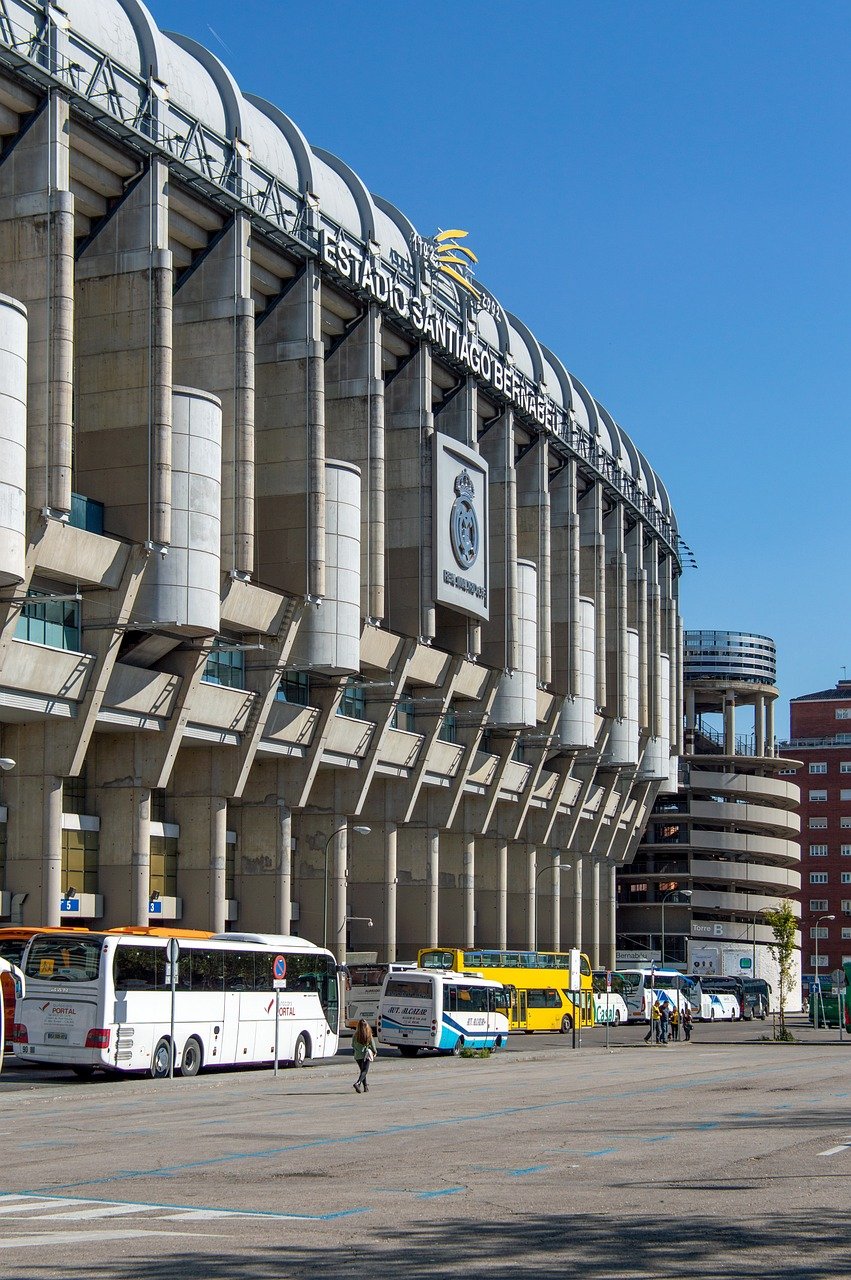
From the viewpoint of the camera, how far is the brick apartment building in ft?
575

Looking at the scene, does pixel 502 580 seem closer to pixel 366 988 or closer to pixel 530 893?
pixel 530 893

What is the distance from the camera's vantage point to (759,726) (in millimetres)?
153125

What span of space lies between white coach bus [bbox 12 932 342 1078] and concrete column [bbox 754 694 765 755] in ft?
365

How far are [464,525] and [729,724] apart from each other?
81.0m

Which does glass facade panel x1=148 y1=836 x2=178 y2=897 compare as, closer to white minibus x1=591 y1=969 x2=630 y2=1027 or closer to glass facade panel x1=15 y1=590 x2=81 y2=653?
glass facade panel x1=15 y1=590 x2=81 y2=653

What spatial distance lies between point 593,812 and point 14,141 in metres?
67.6

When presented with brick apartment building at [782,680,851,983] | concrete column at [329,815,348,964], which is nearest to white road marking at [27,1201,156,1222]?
concrete column at [329,815,348,964]

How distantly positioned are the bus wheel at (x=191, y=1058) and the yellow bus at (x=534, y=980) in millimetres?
25460

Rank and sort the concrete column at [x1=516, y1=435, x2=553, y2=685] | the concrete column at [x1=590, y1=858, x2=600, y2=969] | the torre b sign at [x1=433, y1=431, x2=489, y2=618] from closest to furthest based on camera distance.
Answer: the torre b sign at [x1=433, y1=431, x2=489, y2=618]
the concrete column at [x1=516, y1=435, x2=553, y2=685]
the concrete column at [x1=590, y1=858, x2=600, y2=969]

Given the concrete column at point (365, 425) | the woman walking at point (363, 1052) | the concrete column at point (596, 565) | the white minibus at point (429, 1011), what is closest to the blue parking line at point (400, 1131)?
the woman walking at point (363, 1052)

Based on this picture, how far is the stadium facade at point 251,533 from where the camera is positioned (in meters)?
51.1

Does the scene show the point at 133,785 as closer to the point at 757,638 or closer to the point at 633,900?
the point at 633,900

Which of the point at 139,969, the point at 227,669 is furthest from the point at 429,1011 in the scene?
the point at 139,969

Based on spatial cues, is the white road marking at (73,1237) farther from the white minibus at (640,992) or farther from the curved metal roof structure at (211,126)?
the white minibus at (640,992)
